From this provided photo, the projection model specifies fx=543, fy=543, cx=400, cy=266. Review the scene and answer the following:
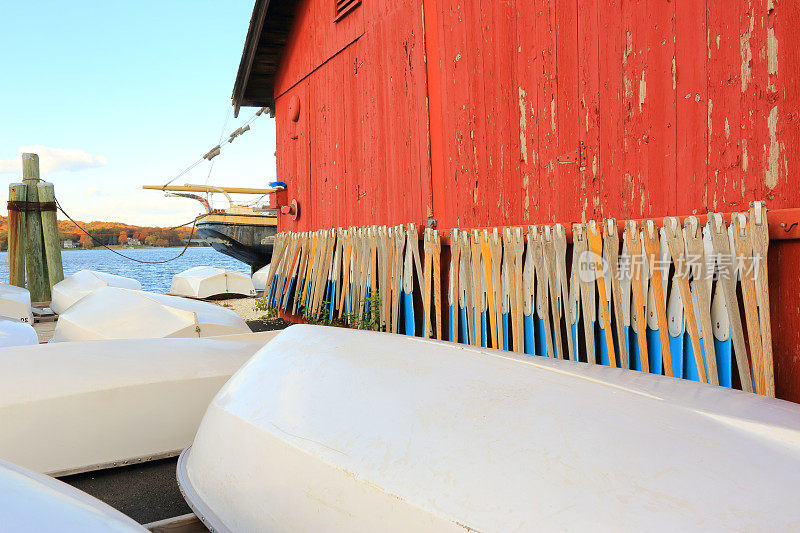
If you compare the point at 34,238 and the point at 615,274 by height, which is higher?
the point at 34,238

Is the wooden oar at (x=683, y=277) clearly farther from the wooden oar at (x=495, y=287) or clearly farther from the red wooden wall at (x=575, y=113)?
the wooden oar at (x=495, y=287)

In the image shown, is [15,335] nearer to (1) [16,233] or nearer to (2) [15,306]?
(2) [15,306]

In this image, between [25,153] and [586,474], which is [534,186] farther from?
[25,153]

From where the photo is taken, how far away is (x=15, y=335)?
404 centimetres

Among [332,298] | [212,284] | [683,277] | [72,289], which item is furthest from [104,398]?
[212,284]

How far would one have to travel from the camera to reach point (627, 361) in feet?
9.24

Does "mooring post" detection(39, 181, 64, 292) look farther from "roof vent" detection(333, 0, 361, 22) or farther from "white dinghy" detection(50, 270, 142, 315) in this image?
"roof vent" detection(333, 0, 361, 22)

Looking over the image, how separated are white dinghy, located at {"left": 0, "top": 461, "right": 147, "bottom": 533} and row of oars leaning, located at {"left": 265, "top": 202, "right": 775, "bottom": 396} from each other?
95.1 inches

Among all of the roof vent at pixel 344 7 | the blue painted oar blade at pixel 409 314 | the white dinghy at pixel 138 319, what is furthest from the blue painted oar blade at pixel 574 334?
the roof vent at pixel 344 7

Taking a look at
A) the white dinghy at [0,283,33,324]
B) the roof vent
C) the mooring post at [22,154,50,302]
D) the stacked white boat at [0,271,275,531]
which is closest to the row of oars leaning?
the stacked white boat at [0,271,275,531]

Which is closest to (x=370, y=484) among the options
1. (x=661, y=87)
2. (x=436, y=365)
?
(x=436, y=365)

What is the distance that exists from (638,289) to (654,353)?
34 centimetres

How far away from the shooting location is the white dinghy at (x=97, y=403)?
248 cm

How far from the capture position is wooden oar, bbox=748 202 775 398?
90.0 inches
